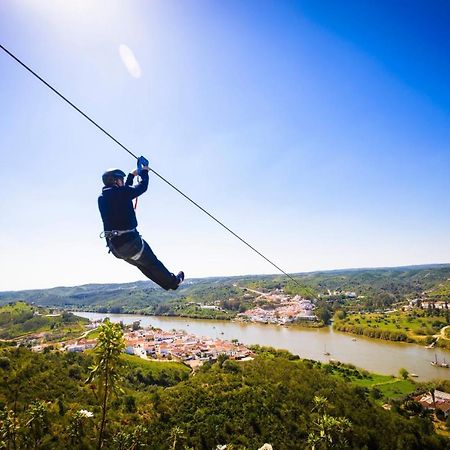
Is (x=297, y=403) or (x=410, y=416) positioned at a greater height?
(x=297, y=403)

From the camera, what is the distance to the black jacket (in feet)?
8.57

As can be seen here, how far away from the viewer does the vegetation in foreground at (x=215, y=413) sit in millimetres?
18516

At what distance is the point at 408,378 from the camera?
3762cm

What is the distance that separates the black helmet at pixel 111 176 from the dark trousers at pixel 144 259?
46 centimetres

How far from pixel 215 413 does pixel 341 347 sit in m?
34.3

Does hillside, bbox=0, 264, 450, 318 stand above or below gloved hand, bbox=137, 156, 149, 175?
below

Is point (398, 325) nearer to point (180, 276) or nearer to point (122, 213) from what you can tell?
point (180, 276)

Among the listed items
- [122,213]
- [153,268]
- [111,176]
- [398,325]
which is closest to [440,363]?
[398,325]

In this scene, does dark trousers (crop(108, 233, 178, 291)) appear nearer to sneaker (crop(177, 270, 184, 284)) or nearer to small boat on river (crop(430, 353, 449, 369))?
sneaker (crop(177, 270, 184, 284))

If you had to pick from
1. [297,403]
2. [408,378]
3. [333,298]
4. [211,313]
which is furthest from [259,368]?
[333,298]

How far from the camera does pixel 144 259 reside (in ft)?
9.52

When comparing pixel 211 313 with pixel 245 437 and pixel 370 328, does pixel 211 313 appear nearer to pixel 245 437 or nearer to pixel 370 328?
pixel 370 328

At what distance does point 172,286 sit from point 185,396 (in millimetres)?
26850

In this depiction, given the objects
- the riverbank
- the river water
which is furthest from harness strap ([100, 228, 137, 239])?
the riverbank
